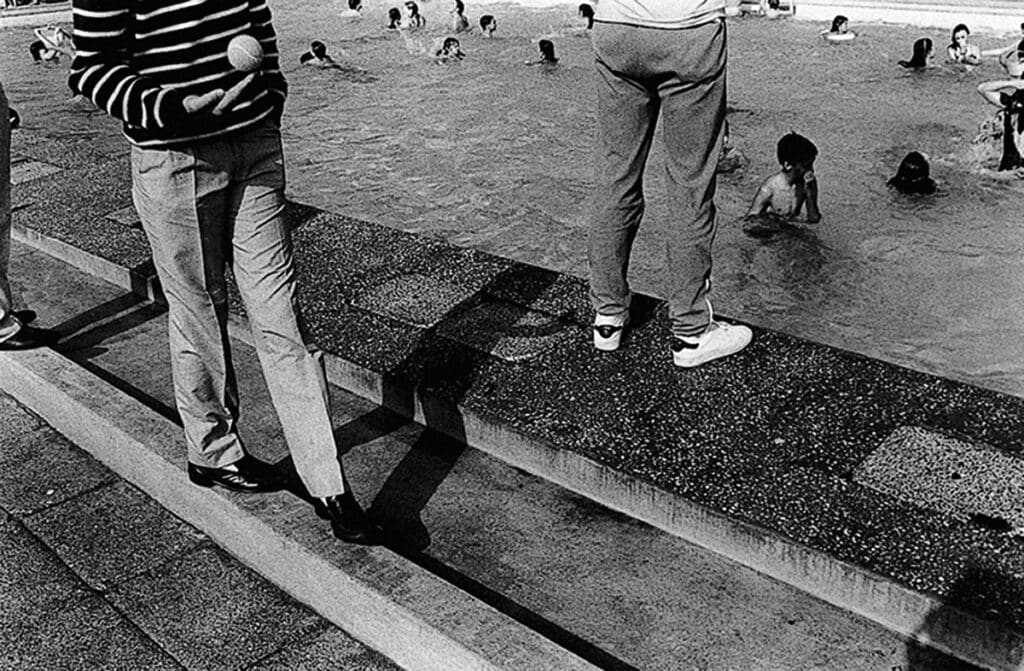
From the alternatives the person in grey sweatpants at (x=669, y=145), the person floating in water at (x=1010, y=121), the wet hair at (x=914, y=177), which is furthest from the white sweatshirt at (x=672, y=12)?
the person floating in water at (x=1010, y=121)

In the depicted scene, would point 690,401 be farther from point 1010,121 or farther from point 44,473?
point 1010,121

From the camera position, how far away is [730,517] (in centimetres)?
333

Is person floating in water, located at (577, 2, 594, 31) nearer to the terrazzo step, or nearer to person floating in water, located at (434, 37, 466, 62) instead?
person floating in water, located at (434, 37, 466, 62)

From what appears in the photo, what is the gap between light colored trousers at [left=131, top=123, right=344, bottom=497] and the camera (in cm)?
318

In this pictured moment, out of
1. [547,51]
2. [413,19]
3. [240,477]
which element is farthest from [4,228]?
[413,19]

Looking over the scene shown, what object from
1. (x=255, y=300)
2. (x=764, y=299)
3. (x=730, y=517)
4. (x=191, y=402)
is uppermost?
(x=255, y=300)

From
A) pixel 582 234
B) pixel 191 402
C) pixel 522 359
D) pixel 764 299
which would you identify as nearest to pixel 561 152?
pixel 582 234

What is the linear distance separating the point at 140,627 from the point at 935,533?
7.56 feet

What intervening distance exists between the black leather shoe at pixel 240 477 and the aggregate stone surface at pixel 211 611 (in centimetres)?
23

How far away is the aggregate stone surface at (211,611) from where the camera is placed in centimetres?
324

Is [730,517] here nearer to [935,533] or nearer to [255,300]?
[935,533]

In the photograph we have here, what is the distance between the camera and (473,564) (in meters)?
3.50

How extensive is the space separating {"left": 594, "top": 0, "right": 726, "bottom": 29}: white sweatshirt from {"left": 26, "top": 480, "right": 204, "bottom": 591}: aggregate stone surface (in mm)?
2270

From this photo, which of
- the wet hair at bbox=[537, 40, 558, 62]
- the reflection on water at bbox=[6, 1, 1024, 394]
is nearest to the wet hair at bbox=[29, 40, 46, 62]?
the reflection on water at bbox=[6, 1, 1024, 394]
